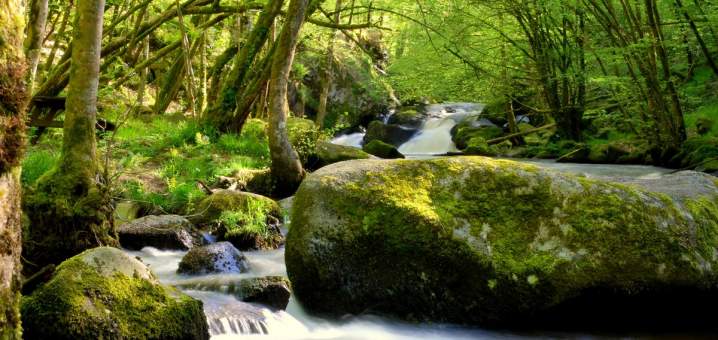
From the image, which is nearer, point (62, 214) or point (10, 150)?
point (10, 150)

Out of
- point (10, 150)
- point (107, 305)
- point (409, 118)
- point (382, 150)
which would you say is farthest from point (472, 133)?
point (10, 150)

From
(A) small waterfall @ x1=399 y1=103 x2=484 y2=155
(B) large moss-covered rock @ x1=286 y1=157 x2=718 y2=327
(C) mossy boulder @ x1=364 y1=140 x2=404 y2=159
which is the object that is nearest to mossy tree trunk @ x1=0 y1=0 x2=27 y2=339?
(B) large moss-covered rock @ x1=286 y1=157 x2=718 y2=327

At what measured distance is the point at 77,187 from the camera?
Result: 17.0 feet

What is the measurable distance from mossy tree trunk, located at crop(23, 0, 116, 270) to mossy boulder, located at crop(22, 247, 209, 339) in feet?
4.46

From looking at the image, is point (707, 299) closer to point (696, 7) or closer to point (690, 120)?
point (696, 7)

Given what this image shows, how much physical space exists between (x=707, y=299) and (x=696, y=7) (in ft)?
31.8

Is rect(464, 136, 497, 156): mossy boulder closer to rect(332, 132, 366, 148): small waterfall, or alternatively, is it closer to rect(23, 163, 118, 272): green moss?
rect(332, 132, 366, 148): small waterfall

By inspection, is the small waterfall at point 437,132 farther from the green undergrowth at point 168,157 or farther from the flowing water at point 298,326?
the flowing water at point 298,326

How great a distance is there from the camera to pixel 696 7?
12.3 m

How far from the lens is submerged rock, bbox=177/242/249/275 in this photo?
20.2ft

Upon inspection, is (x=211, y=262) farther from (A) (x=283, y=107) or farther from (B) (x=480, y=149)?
(B) (x=480, y=149)

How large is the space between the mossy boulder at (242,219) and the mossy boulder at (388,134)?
15.1 meters

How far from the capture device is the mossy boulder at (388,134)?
77.6 feet

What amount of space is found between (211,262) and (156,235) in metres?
1.50
